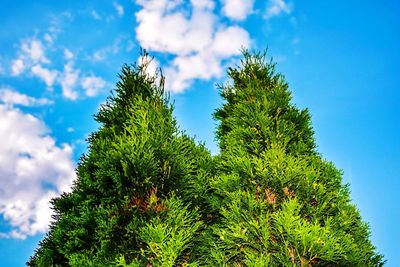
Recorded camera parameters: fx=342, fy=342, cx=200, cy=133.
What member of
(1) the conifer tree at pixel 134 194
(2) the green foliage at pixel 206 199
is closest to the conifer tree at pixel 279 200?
(2) the green foliage at pixel 206 199

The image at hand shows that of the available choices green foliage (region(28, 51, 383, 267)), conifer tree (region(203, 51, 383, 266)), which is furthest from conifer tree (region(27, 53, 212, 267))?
conifer tree (region(203, 51, 383, 266))

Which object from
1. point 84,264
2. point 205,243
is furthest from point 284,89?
point 84,264

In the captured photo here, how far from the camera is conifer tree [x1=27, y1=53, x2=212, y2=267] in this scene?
24.0 feet

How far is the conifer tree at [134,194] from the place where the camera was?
7324mm

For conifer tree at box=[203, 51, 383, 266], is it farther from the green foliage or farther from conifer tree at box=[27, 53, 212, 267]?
conifer tree at box=[27, 53, 212, 267]

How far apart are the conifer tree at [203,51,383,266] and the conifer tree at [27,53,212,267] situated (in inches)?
40.7

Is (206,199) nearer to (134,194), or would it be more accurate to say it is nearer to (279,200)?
(279,200)

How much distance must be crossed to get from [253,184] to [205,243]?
2.04 meters

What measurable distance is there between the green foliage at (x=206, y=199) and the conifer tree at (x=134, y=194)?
2 cm

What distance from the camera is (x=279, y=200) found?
8977 millimetres

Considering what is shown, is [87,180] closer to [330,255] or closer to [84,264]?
[84,264]

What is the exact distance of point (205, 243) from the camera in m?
9.16

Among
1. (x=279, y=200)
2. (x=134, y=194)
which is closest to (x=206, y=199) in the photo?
(x=279, y=200)

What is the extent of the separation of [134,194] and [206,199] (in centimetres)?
305
